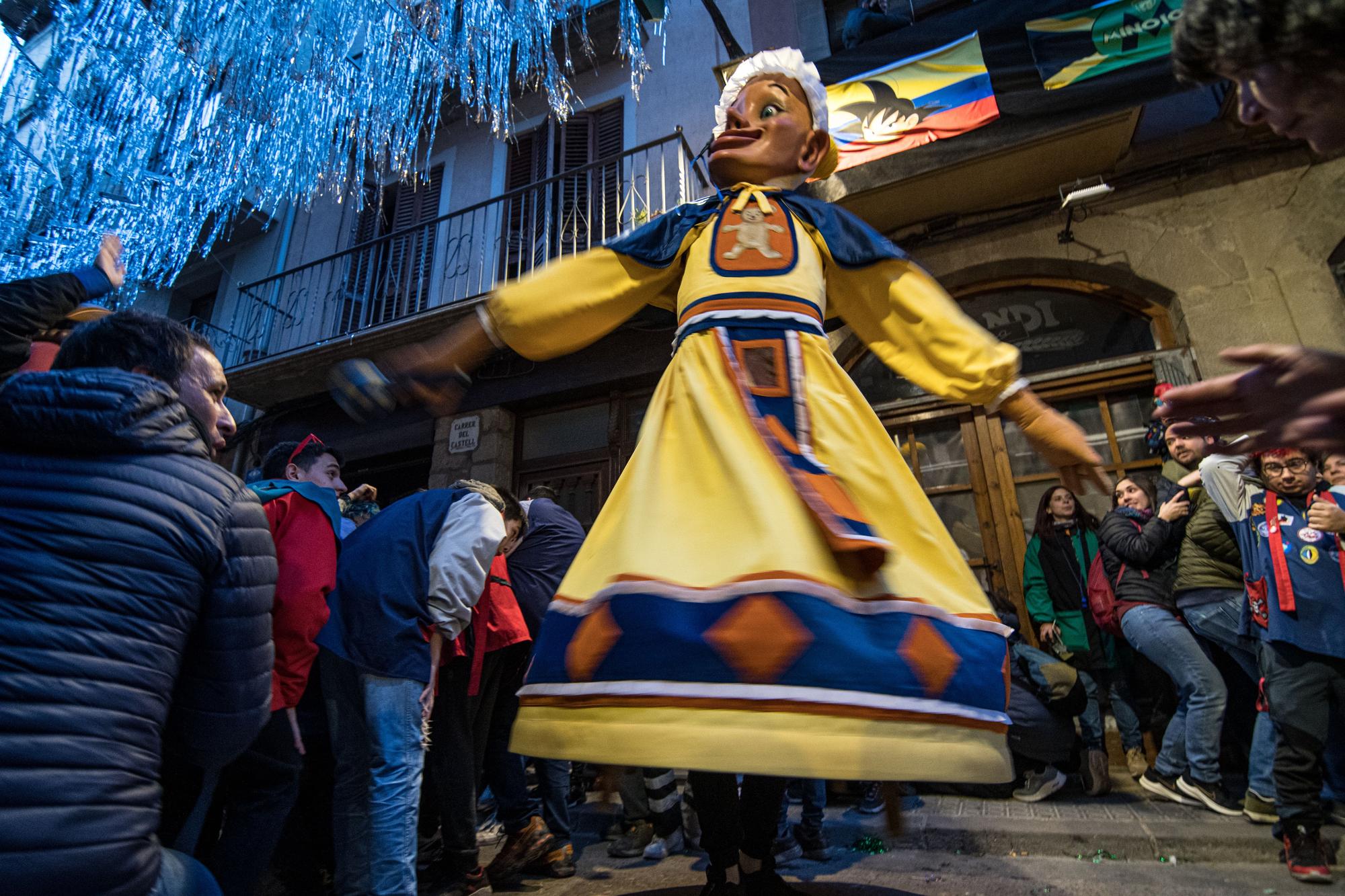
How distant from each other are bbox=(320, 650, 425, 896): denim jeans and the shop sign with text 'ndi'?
15.6 feet

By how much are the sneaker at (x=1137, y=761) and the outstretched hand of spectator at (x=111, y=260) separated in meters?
5.75

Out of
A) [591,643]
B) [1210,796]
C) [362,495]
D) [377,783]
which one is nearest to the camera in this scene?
[591,643]

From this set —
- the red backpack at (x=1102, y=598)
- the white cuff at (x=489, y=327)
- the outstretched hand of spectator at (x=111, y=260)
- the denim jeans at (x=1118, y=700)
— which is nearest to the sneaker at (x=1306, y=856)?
the denim jeans at (x=1118, y=700)

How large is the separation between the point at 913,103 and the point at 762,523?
206 inches

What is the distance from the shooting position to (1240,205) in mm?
4867

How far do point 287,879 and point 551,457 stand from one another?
178 inches

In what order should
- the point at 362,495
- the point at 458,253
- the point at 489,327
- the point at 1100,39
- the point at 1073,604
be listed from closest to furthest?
the point at 489,327, the point at 362,495, the point at 1073,604, the point at 1100,39, the point at 458,253

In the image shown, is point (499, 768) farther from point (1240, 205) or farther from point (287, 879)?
point (1240, 205)

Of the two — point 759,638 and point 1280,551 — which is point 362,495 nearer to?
point 759,638

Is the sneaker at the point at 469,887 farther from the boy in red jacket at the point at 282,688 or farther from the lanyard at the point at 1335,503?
the lanyard at the point at 1335,503

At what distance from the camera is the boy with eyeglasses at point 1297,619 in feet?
8.55

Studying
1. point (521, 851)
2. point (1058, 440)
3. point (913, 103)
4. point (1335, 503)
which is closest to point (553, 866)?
point (521, 851)

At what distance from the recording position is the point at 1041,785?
3547 millimetres

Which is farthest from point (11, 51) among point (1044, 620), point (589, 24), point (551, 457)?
point (1044, 620)
